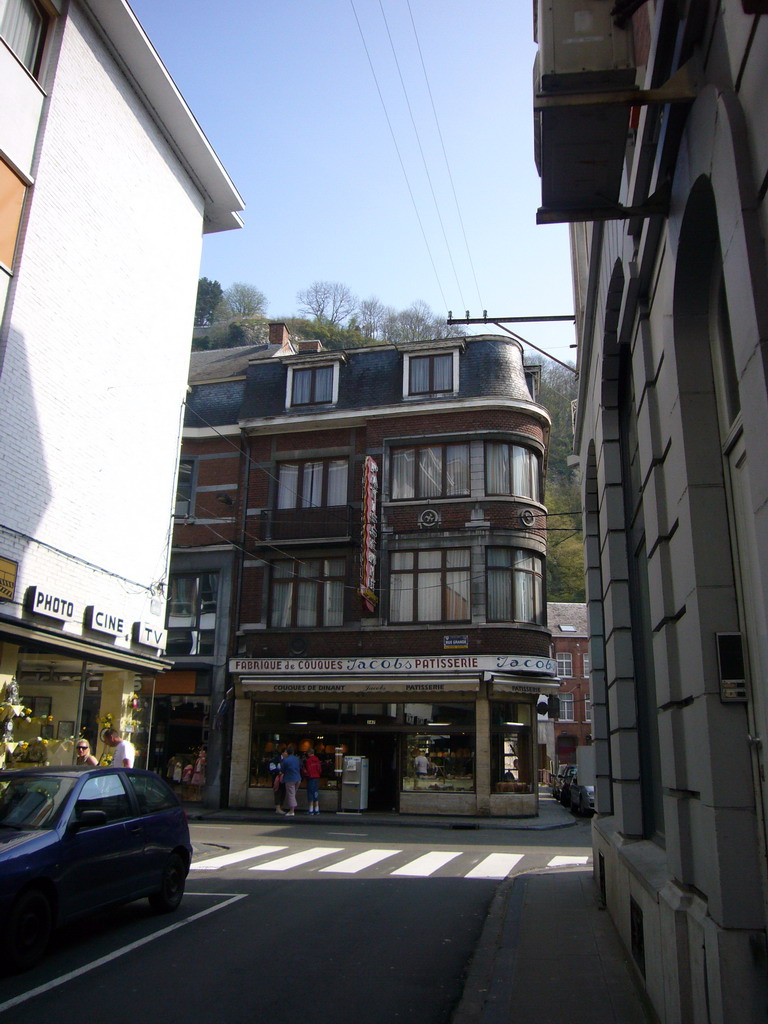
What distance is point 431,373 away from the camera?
27.6m

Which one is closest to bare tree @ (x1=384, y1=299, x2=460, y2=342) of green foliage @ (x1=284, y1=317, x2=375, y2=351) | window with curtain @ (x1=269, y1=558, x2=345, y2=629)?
green foliage @ (x1=284, y1=317, x2=375, y2=351)

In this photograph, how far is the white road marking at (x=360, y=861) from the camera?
42.2 feet

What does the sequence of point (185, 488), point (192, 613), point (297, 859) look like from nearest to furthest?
point (297, 859)
point (192, 613)
point (185, 488)

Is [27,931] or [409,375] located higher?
[409,375]

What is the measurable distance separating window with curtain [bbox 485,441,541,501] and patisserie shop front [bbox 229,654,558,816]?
16.6ft

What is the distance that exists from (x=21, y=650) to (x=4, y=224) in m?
6.54

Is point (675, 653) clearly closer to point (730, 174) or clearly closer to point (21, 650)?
point (730, 174)

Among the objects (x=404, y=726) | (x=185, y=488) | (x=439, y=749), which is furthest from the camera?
→ (x=185, y=488)

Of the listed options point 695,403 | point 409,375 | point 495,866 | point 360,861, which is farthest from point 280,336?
point 695,403

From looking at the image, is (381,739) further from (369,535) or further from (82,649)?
(82,649)

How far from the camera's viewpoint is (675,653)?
18.3ft

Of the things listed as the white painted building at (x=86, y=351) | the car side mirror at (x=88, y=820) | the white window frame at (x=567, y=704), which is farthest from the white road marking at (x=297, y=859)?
the white window frame at (x=567, y=704)

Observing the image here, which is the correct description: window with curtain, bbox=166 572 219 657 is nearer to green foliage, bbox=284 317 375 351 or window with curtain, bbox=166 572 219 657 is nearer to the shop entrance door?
the shop entrance door

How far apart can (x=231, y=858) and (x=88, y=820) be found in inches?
275
